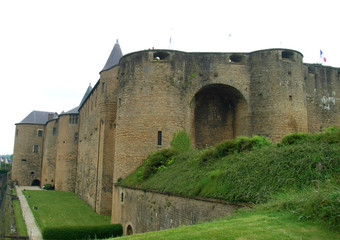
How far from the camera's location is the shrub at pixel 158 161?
16.2 m

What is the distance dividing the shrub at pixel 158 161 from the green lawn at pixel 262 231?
10632 millimetres

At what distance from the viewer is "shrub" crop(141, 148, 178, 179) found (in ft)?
53.0

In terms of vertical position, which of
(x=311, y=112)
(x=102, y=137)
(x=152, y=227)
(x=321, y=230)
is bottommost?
(x=152, y=227)

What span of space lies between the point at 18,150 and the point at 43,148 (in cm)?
352

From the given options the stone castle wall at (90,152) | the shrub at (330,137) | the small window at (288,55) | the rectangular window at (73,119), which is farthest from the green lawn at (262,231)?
the rectangular window at (73,119)

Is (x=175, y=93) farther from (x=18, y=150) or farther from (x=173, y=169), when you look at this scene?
(x=18, y=150)

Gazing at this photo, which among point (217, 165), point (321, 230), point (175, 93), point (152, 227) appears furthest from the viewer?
point (175, 93)

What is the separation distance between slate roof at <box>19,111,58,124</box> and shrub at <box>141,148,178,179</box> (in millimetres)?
37428

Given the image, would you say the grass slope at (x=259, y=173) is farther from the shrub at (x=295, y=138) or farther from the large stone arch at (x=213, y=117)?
the large stone arch at (x=213, y=117)

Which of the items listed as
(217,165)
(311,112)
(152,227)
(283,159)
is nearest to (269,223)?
(283,159)

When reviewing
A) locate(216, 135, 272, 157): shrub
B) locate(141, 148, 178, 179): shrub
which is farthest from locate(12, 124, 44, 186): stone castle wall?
locate(216, 135, 272, 157): shrub

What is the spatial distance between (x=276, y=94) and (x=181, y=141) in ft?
21.3

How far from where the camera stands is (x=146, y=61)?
65.6 ft

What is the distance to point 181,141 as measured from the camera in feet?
63.4
